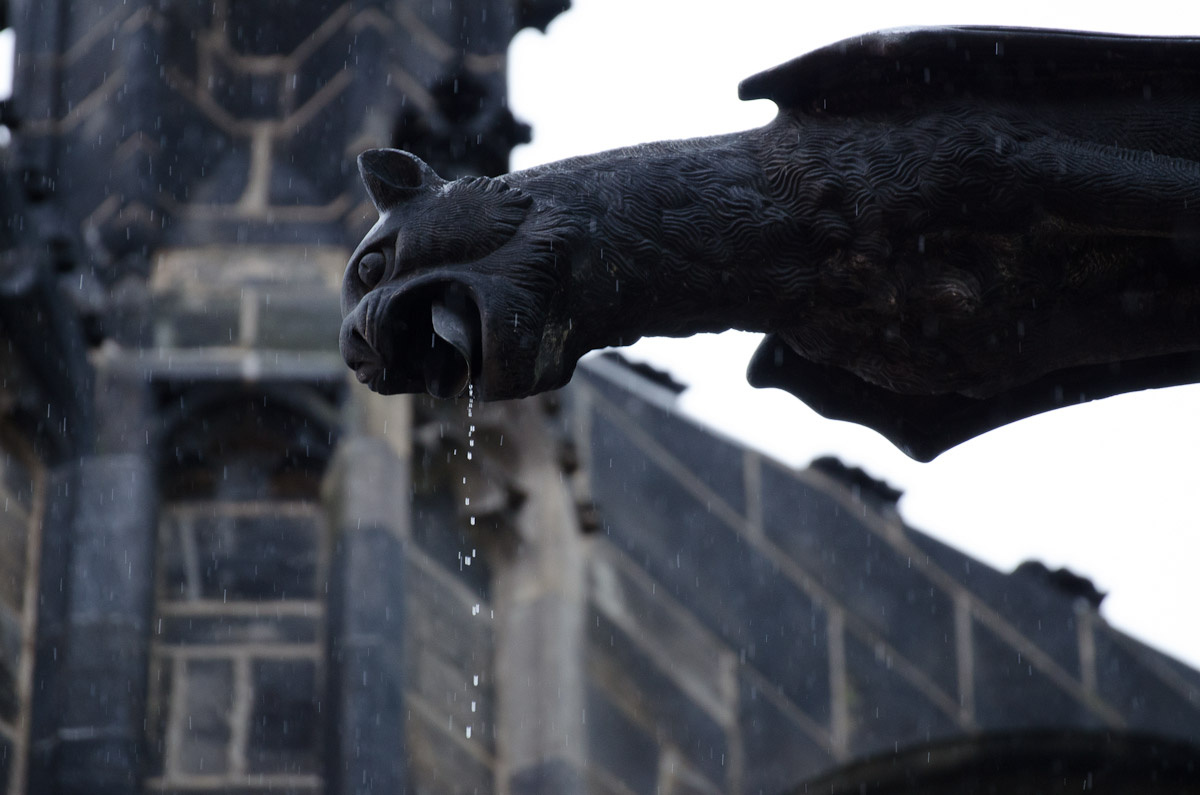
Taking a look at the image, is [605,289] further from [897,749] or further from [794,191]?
[897,749]

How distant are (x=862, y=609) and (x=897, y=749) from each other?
37cm

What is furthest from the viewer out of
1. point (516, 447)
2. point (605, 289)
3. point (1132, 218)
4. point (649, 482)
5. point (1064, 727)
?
point (1064, 727)

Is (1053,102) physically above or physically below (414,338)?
above

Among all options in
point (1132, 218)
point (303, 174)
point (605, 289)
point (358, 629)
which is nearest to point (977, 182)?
point (1132, 218)

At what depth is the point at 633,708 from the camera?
18.3ft

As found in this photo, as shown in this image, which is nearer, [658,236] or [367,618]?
[658,236]

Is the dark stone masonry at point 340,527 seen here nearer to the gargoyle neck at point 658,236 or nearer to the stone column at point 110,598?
the stone column at point 110,598

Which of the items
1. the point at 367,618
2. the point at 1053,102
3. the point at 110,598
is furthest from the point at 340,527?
the point at 1053,102

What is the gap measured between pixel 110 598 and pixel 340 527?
468mm

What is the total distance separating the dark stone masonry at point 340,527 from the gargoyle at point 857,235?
2.38 metres

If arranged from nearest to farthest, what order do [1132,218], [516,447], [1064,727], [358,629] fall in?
[1132,218] < [358,629] < [516,447] < [1064,727]

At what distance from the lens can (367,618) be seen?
5043 mm

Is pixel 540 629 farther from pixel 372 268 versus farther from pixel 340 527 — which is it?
pixel 372 268

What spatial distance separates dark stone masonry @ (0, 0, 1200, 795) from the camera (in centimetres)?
504
